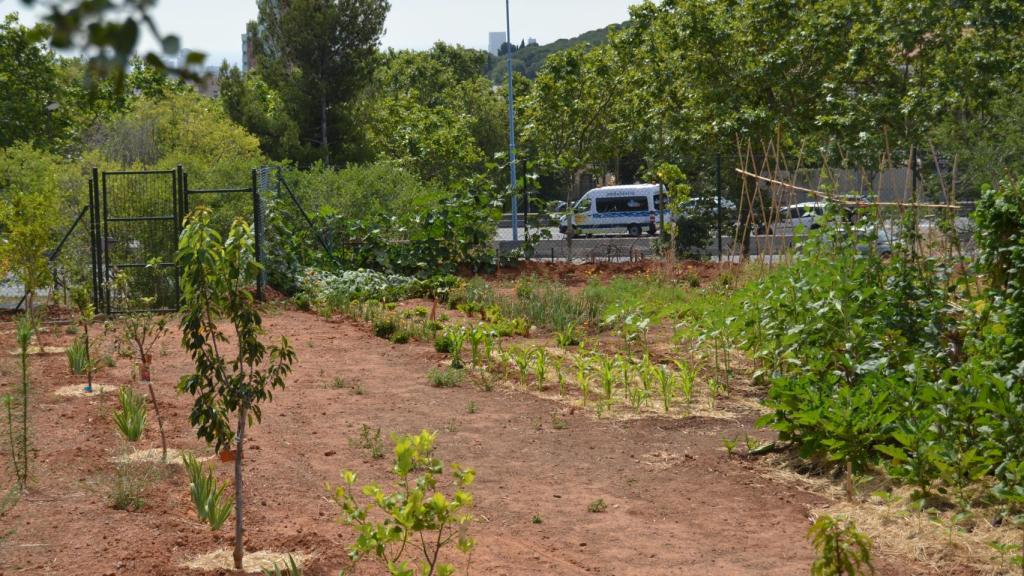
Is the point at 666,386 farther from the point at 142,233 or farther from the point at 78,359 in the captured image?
the point at 142,233

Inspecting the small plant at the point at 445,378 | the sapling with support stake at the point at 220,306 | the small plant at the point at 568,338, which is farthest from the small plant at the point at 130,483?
the small plant at the point at 568,338

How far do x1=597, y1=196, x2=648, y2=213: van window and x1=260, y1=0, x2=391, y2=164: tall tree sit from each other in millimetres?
9503

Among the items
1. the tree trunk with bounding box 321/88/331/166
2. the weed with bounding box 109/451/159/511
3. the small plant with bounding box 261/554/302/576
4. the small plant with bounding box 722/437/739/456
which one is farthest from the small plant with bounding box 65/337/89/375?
the tree trunk with bounding box 321/88/331/166

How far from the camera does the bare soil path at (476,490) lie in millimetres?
5117

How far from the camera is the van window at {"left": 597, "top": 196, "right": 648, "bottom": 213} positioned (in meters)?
36.6

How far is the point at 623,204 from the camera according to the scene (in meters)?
37.0

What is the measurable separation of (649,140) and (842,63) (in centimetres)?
504

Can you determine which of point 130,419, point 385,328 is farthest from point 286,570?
point 385,328

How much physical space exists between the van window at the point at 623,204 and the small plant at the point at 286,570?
32367 millimetres

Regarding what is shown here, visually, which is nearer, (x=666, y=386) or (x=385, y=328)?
(x=666, y=386)

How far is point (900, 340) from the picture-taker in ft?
22.4

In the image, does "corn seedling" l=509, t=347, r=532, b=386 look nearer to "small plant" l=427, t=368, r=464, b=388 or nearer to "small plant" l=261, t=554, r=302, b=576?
"small plant" l=427, t=368, r=464, b=388

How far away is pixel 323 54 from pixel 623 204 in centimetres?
1170

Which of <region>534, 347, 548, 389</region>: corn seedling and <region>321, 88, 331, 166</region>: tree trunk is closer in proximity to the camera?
<region>534, 347, 548, 389</region>: corn seedling
